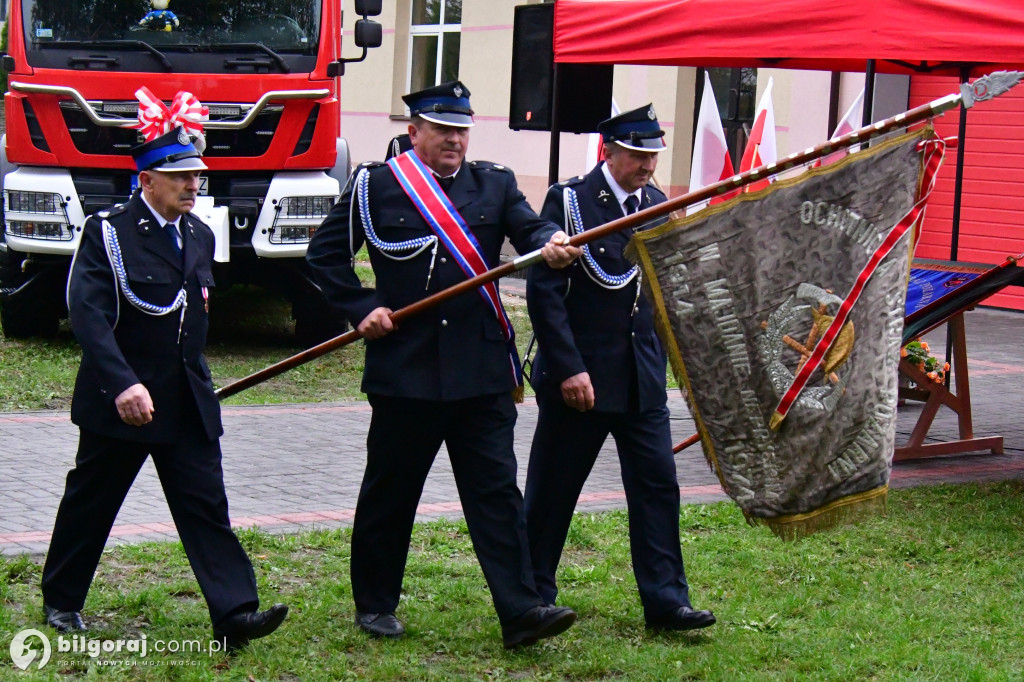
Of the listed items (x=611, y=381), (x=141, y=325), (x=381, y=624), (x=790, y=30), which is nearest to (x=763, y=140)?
(x=790, y=30)

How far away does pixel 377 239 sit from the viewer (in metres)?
5.03

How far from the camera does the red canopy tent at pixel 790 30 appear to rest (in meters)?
6.88

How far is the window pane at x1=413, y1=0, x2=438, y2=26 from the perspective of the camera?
2164cm

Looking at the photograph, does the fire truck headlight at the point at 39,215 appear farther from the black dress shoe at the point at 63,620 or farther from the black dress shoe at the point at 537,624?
the black dress shoe at the point at 537,624

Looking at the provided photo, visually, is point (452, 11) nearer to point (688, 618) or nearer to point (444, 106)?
point (444, 106)

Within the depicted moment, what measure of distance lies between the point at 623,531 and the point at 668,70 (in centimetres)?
1170

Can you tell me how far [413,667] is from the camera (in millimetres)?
4816

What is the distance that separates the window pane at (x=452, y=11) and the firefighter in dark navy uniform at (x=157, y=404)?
1679cm

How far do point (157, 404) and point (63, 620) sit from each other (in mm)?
862

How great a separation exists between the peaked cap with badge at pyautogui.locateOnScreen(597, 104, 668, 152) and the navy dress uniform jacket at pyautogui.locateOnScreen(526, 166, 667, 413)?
202 millimetres

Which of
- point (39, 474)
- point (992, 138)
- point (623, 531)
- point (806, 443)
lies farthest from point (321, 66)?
point (992, 138)

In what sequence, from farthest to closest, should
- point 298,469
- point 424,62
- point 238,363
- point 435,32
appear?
point 424,62 < point 435,32 < point 238,363 < point 298,469

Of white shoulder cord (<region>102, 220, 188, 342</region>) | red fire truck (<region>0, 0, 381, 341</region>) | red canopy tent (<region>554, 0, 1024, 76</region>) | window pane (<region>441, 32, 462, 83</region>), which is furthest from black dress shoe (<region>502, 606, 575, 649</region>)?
window pane (<region>441, 32, 462, 83</region>)

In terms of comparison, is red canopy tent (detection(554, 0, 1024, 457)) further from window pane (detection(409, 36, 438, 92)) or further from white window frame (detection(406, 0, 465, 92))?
window pane (detection(409, 36, 438, 92))
